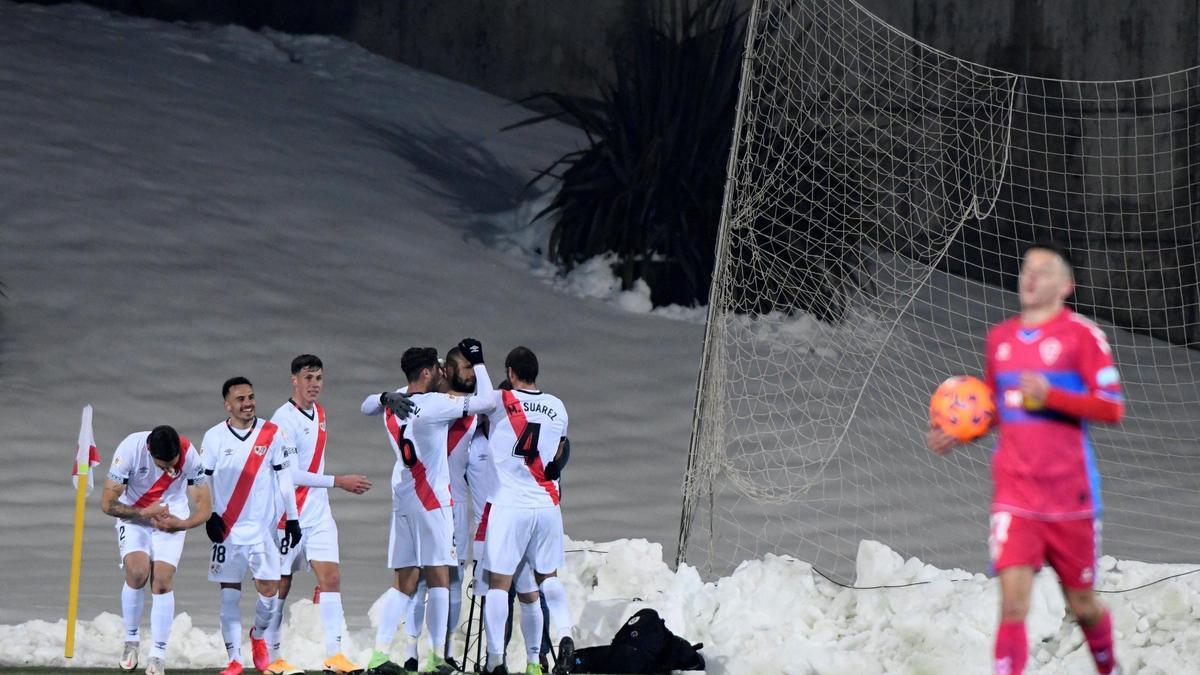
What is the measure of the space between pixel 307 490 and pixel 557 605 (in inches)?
46.9

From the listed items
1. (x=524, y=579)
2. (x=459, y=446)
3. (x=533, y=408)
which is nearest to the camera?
(x=533, y=408)

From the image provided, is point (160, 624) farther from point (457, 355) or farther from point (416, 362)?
point (457, 355)

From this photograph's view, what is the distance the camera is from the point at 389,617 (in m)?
6.60

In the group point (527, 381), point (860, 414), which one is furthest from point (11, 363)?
point (527, 381)

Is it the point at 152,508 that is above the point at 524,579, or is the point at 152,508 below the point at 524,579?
above

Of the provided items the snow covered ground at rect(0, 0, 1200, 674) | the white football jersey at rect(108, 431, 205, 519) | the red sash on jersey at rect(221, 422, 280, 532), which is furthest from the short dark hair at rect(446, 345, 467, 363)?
the snow covered ground at rect(0, 0, 1200, 674)

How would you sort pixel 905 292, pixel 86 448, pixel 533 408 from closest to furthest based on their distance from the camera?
pixel 533 408
pixel 86 448
pixel 905 292

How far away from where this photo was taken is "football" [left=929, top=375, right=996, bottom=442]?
4.41 m

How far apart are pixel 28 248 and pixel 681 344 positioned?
19.9ft

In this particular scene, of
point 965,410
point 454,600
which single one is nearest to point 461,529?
point 454,600

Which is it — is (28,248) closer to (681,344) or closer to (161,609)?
(681,344)

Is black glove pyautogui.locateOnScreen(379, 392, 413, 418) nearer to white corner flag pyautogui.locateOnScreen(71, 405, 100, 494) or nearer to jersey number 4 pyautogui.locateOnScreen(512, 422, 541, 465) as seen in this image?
jersey number 4 pyautogui.locateOnScreen(512, 422, 541, 465)

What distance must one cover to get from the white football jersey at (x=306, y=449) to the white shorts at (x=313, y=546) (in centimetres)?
3

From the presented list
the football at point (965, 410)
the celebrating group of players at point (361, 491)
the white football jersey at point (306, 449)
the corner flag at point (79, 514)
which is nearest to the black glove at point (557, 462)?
the celebrating group of players at point (361, 491)
